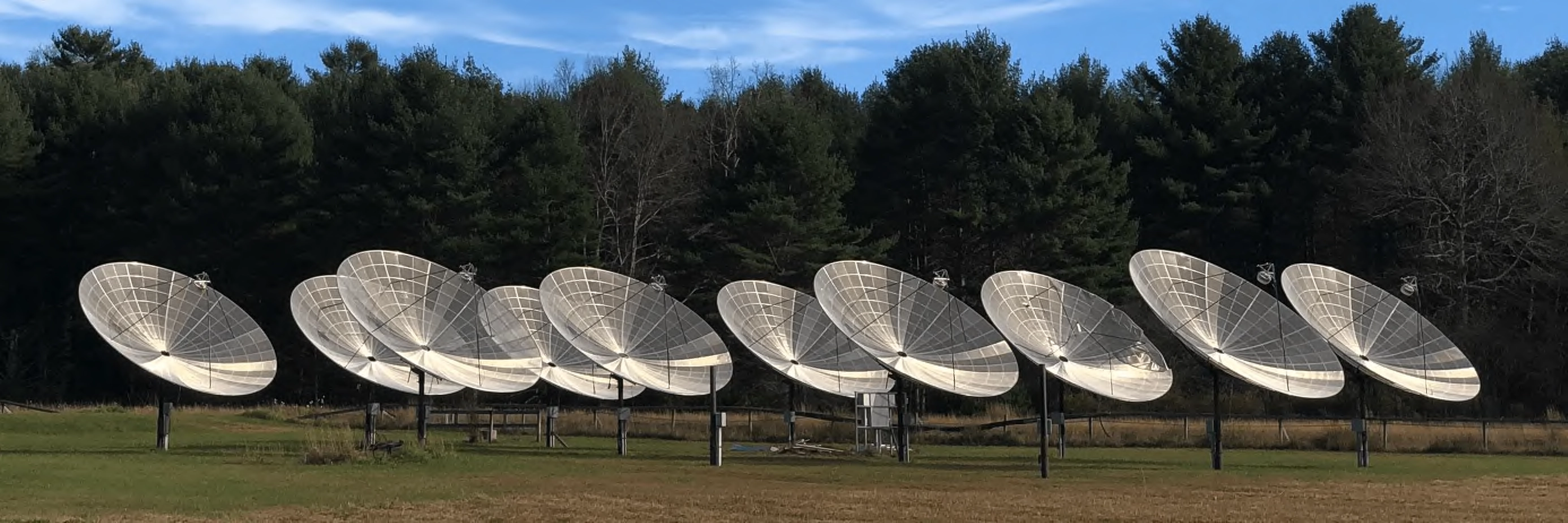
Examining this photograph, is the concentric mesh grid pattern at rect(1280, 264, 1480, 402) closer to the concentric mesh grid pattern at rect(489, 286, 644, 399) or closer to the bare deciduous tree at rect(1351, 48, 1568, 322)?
the concentric mesh grid pattern at rect(489, 286, 644, 399)

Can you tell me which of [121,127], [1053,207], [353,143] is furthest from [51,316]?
[1053,207]

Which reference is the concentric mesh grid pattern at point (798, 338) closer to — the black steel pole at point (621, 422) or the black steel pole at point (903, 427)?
the black steel pole at point (903, 427)

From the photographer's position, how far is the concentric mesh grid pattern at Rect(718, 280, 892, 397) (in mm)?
50250

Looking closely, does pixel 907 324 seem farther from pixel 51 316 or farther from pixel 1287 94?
pixel 51 316

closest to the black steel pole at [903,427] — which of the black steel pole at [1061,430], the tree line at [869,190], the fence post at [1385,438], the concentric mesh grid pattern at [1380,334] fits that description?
the black steel pole at [1061,430]

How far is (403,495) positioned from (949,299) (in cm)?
2020

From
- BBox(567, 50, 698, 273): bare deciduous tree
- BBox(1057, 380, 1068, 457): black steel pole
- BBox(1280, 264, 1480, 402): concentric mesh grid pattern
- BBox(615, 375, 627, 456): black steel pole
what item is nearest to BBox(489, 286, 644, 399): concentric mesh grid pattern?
BBox(615, 375, 627, 456): black steel pole

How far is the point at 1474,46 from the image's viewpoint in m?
93.0

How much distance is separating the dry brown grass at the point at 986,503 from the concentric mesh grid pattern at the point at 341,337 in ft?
51.4

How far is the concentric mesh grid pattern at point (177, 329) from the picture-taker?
1895 inches

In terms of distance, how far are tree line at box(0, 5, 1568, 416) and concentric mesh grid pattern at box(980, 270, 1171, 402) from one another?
1044 inches

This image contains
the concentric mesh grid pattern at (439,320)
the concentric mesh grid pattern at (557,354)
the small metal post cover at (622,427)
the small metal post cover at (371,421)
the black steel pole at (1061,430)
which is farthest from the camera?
the concentric mesh grid pattern at (557,354)

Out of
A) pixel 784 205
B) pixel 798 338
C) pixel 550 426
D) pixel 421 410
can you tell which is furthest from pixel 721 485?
pixel 784 205

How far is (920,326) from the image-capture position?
4875 centimetres
